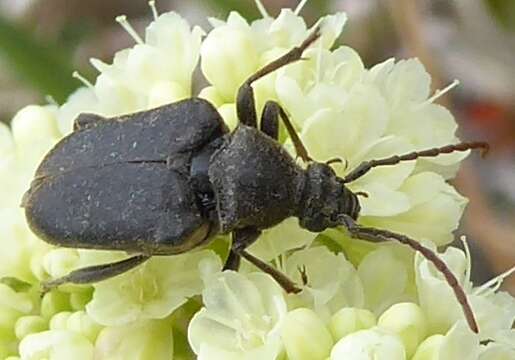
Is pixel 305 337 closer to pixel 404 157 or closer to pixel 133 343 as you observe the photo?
pixel 133 343

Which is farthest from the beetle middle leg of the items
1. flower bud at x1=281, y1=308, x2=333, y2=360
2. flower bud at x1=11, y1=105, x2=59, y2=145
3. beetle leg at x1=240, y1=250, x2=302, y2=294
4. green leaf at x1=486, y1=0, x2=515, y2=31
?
green leaf at x1=486, y1=0, x2=515, y2=31

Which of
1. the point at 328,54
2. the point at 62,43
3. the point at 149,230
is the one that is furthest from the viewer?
the point at 62,43

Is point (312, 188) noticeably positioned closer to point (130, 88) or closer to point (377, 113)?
point (377, 113)

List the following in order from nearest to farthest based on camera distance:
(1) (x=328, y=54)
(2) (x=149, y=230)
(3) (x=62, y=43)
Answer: (2) (x=149, y=230), (1) (x=328, y=54), (3) (x=62, y=43)

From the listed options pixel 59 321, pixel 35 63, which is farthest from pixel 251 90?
pixel 35 63

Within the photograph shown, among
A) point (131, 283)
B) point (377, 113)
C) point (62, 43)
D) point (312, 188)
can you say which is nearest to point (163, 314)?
point (131, 283)

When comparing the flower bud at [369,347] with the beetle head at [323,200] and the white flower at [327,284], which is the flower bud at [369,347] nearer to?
the white flower at [327,284]

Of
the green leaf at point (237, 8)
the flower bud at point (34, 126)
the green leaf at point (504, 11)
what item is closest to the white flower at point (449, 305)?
the flower bud at point (34, 126)
